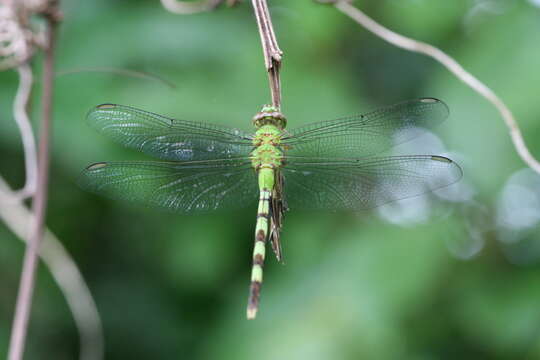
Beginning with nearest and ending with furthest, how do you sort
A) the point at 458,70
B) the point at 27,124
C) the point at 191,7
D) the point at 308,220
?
the point at 458,70 < the point at 27,124 < the point at 191,7 < the point at 308,220

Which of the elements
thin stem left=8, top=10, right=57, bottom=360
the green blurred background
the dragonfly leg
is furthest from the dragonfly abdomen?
thin stem left=8, top=10, right=57, bottom=360

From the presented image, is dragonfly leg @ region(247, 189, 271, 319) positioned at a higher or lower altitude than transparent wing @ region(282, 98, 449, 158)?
lower

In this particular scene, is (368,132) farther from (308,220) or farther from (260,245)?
(308,220)

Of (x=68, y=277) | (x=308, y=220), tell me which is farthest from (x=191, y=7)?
(x=308, y=220)

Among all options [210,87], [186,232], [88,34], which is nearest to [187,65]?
[210,87]

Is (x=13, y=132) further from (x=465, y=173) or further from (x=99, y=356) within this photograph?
(x=465, y=173)

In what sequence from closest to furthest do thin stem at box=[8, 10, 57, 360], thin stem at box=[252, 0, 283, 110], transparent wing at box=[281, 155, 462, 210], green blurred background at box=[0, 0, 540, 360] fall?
1. thin stem at box=[252, 0, 283, 110]
2. thin stem at box=[8, 10, 57, 360]
3. transparent wing at box=[281, 155, 462, 210]
4. green blurred background at box=[0, 0, 540, 360]

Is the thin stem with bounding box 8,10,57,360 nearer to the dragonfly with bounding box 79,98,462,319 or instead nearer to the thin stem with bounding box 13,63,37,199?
the thin stem with bounding box 13,63,37,199

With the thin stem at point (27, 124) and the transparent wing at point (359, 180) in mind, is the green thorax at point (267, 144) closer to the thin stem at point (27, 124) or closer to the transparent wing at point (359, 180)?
the transparent wing at point (359, 180)
